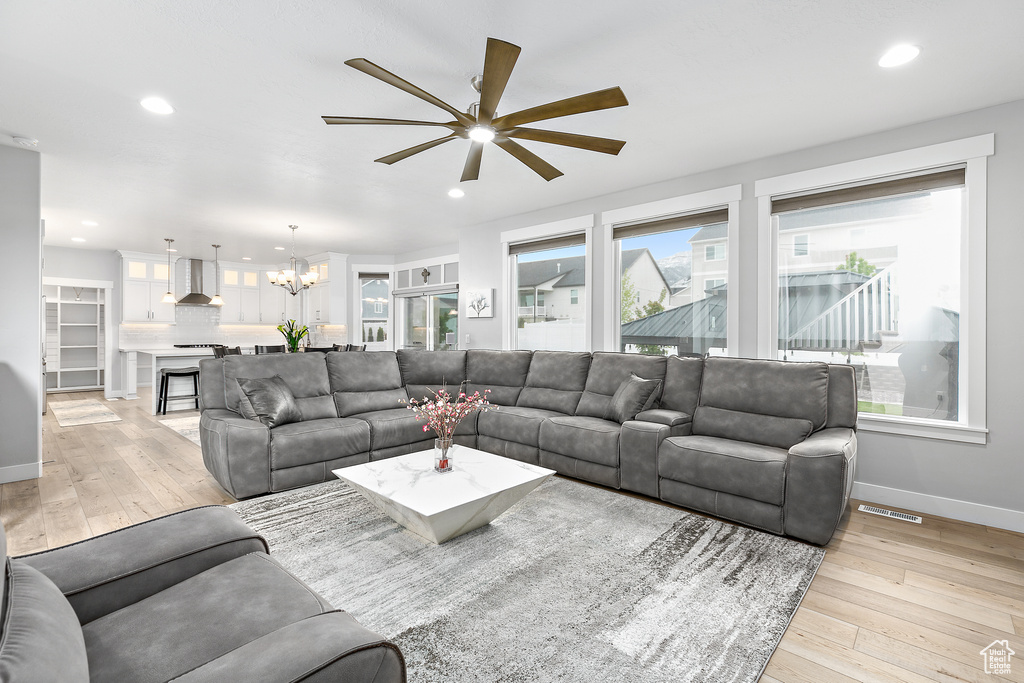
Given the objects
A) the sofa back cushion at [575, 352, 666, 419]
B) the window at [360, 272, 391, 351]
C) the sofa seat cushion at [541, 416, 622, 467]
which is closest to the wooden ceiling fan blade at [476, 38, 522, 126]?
the sofa seat cushion at [541, 416, 622, 467]

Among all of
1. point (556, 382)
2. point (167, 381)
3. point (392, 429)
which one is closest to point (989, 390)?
point (556, 382)

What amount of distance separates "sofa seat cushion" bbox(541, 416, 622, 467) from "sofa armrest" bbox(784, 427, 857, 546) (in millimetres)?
1189

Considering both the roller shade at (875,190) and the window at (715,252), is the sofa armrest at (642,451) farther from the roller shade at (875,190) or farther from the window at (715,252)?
the roller shade at (875,190)

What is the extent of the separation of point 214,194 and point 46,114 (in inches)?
71.8

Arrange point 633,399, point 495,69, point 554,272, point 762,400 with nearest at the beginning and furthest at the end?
point 495,69 < point 762,400 < point 633,399 < point 554,272

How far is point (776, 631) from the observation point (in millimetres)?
1939

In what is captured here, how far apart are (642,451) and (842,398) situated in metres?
1.39

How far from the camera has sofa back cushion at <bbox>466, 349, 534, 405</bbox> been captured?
504cm

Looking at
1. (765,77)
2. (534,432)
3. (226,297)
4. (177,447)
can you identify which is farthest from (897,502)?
(226,297)

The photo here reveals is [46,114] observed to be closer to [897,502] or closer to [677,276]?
[677,276]

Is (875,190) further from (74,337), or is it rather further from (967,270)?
(74,337)

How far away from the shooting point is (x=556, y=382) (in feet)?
15.6

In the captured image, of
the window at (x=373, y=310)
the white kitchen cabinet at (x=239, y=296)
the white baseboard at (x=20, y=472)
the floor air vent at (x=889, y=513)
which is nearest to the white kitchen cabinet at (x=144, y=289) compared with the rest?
the white kitchen cabinet at (x=239, y=296)

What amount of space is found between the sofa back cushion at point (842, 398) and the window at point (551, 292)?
2484 millimetres
